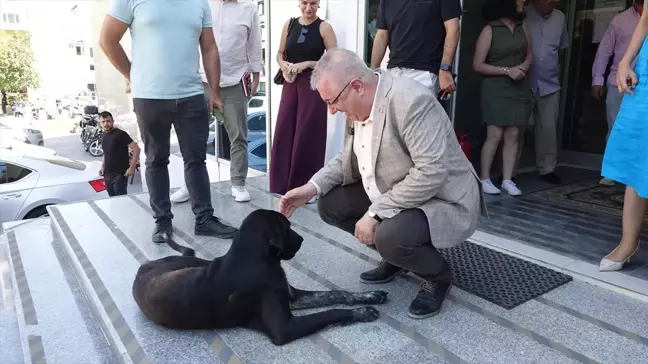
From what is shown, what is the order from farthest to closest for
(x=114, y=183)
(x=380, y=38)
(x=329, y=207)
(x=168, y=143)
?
(x=114, y=183) < (x=380, y=38) < (x=168, y=143) < (x=329, y=207)

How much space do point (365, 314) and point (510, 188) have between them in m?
2.52

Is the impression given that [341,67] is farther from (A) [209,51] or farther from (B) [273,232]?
(A) [209,51]

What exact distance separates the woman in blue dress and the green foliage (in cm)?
3985

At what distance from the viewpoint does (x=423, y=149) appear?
1915 mm

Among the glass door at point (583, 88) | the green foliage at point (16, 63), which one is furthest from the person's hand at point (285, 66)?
the green foliage at point (16, 63)

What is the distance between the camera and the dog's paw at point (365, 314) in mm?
2094

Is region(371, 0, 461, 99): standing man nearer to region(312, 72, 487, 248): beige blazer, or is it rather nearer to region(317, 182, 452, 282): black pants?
region(312, 72, 487, 248): beige blazer

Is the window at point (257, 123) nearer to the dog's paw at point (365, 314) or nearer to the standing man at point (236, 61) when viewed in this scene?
the standing man at point (236, 61)

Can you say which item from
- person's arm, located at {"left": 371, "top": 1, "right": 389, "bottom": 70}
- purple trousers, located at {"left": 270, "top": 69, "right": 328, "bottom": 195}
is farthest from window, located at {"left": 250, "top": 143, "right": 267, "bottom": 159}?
person's arm, located at {"left": 371, "top": 1, "right": 389, "bottom": 70}

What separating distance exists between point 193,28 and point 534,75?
119 inches

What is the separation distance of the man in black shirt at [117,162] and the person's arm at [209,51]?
3931 millimetres

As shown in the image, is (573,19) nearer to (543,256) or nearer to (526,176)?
(526,176)

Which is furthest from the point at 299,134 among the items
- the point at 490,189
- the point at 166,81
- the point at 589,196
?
the point at 589,196

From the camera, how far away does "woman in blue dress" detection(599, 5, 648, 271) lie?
2.26 metres
